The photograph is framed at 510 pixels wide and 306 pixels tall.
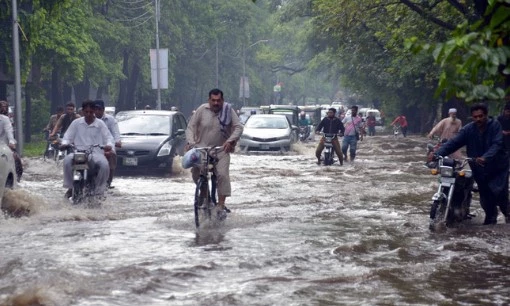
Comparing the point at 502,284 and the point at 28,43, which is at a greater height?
the point at 28,43

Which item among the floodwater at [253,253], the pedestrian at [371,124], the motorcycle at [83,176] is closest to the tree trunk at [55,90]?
the pedestrian at [371,124]

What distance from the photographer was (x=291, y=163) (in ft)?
91.6

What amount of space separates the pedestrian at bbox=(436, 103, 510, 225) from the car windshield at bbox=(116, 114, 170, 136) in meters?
11.8

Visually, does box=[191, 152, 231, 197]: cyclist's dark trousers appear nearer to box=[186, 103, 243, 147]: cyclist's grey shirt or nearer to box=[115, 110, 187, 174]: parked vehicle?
box=[186, 103, 243, 147]: cyclist's grey shirt

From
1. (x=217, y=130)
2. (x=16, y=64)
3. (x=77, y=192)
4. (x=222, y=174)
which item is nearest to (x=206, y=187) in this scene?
(x=222, y=174)

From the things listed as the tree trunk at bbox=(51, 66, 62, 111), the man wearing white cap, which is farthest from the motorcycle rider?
the man wearing white cap

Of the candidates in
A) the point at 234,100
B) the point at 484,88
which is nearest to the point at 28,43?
the point at 484,88

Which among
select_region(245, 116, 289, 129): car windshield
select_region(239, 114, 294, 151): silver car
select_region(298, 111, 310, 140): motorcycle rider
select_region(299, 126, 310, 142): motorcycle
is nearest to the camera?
select_region(239, 114, 294, 151): silver car

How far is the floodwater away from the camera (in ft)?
25.8

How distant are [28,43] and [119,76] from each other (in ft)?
70.0

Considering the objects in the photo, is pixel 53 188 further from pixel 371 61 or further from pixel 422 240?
pixel 371 61

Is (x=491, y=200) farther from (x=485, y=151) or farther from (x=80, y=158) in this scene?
(x=80, y=158)

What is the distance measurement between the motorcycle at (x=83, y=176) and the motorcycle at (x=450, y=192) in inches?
193

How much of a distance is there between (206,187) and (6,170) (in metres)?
2.80
